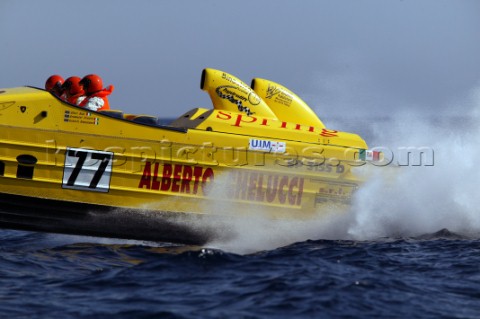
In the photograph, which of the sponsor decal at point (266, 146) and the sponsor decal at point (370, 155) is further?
the sponsor decal at point (370, 155)

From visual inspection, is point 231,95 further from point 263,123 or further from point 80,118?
point 80,118

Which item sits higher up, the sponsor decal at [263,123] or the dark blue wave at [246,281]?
the sponsor decal at [263,123]

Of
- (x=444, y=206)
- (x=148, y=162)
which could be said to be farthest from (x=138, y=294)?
(x=444, y=206)

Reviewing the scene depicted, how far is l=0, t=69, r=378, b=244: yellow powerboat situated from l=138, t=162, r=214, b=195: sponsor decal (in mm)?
13

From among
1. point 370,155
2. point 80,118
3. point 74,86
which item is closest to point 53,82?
point 74,86

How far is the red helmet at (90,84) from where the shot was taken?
30.9ft

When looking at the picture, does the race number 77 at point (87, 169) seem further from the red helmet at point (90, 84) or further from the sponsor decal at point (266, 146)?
the sponsor decal at point (266, 146)

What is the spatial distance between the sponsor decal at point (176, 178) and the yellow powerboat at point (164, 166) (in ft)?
0.04

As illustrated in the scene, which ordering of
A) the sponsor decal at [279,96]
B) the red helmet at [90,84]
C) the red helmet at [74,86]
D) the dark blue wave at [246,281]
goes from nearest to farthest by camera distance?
the dark blue wave at [246,281]
the red helmet at [90,84]
the red helmet at [74,86]
the sponsor decal at [279,96]

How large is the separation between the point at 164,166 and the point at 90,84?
161 cm

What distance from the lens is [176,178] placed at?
9.12 meters

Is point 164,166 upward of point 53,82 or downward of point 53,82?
downward

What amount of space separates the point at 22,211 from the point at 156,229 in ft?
5.84

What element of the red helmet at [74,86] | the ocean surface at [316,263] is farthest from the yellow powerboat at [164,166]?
the red helmet at [74,86]
